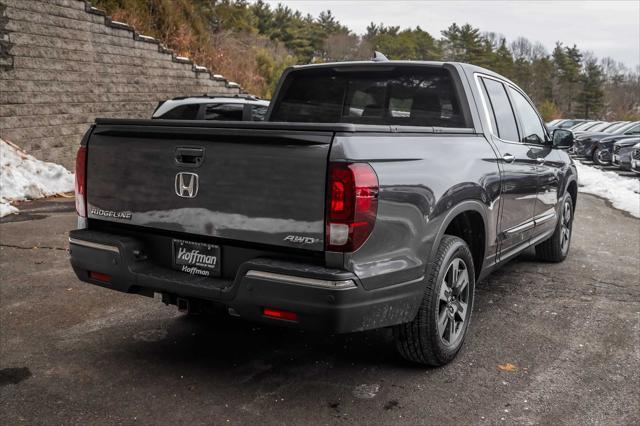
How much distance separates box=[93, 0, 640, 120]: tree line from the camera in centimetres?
2731

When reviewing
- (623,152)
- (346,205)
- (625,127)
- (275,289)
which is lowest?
(275,289)

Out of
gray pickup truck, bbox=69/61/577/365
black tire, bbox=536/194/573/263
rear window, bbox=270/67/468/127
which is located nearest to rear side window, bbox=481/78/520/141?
gray pickup truck, bbox=69/61/577/365

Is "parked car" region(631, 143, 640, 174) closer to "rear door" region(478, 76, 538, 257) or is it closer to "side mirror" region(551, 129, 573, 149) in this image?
"side mirror" region(551, 129, 573, 149)

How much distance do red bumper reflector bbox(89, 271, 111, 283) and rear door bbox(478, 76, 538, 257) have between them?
2768 mm

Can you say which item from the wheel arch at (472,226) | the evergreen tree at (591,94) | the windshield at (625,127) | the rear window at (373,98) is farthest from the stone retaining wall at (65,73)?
the evergreen tree at (591,94)

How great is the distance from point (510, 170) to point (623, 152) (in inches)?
628

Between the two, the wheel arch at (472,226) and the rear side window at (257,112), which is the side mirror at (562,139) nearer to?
the wheel arch at (472,226)

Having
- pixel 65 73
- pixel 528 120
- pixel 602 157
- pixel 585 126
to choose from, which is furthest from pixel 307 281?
pixel 585 126

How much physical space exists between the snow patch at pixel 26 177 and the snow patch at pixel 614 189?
33.2 ft

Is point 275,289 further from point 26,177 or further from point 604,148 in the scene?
point 604,148

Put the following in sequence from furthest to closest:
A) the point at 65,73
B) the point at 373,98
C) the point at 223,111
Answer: the point at 65,73
the point at 223,111
the point at 373,98

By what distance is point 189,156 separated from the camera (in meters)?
3.32

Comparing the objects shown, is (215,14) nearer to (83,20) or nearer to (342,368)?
(83,20)

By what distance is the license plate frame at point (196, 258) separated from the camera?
10.9 ft
